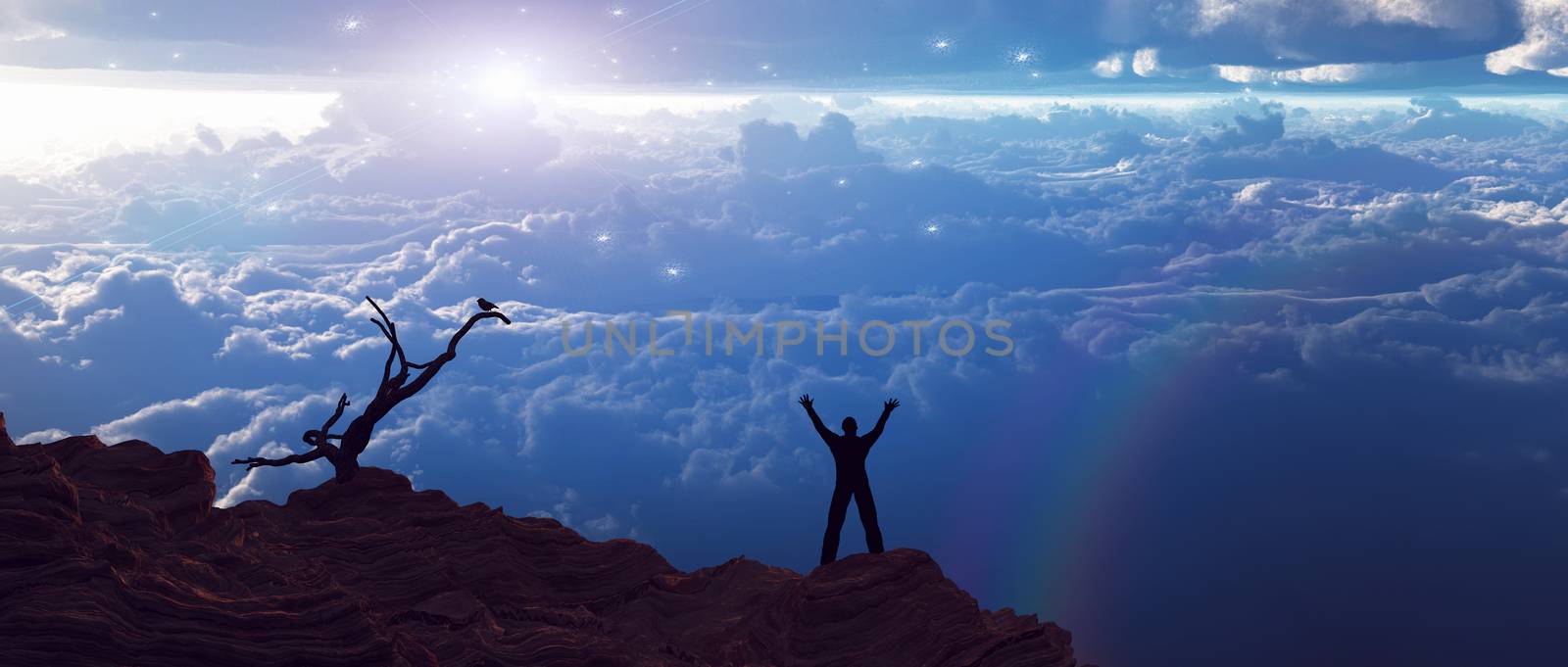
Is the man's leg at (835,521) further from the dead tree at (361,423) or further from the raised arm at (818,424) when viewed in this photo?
the dead tree at (361,423)

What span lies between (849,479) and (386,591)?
30.1ft

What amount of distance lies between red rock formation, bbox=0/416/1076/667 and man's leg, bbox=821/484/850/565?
1255 millimetres

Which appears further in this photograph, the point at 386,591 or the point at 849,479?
the point at 849,479

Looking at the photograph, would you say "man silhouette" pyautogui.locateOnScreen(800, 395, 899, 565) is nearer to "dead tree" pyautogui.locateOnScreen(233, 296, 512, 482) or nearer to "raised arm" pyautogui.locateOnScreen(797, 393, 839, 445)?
"raised arm" pyautogui.locateOnScreen(797, 393, 839, 445)

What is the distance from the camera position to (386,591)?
19.0 m

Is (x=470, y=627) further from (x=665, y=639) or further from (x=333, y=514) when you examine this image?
(x=333, y=514)

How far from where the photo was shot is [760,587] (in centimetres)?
2016

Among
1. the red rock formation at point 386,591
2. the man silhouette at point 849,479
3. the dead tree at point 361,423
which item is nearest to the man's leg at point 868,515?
the man silhouette at point 849,479

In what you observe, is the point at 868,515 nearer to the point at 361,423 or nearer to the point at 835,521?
the point at 835,521

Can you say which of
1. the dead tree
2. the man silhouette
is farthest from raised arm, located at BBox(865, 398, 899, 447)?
the dead tree

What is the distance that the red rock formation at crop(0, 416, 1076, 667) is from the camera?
45.6 feet

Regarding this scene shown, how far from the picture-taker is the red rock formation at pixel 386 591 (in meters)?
13.9

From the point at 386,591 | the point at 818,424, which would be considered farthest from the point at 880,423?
the point at 386,591

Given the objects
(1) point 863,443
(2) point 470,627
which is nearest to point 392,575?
(2) point 470,627
